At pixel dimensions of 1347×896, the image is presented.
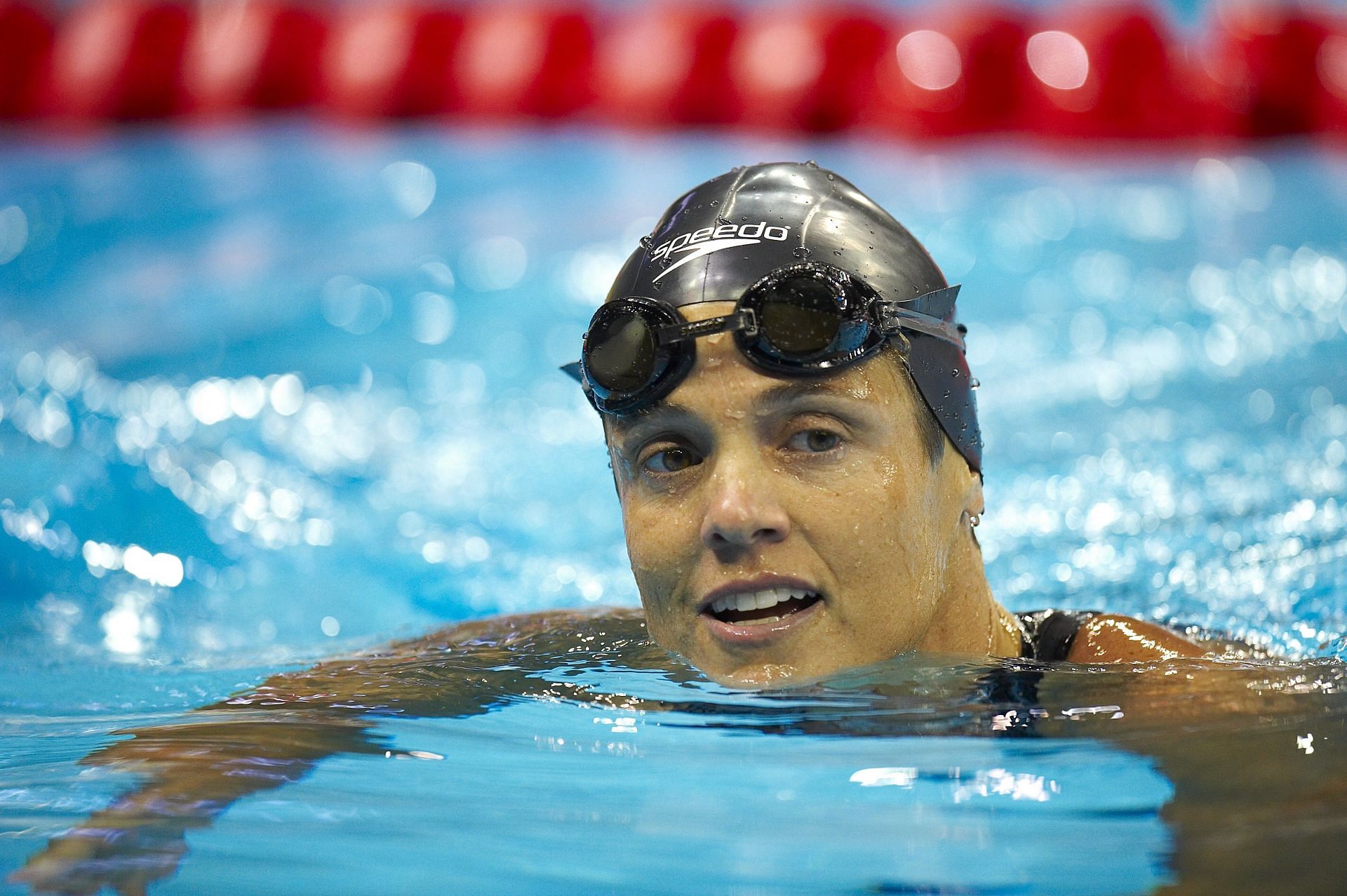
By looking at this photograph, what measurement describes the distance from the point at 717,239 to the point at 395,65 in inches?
286

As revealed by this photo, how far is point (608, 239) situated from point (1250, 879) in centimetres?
570

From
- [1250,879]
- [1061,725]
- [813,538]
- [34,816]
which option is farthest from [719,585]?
[34,816]

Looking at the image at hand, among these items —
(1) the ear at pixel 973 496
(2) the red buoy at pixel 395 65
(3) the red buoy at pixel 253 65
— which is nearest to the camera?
(1) the ear at pixel 973 496

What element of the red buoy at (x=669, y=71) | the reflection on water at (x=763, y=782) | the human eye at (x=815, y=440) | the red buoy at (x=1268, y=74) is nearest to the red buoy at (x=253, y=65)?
the red buoy at (x=669, y=71)

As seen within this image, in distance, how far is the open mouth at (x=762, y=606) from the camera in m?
2.11

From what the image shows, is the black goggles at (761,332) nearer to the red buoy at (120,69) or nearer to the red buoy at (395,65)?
the red buoy at (395,65)

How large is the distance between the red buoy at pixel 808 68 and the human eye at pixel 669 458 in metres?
6.28

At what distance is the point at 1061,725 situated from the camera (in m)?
2.07

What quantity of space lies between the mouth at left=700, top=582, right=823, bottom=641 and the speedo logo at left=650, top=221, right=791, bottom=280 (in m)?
0.52

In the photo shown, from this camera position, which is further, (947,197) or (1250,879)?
(947,197)

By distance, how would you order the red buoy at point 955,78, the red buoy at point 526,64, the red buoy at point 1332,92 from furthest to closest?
the red buoy at point 526,64, the red buoy at point 955,78, the red buoy at point 1332,92

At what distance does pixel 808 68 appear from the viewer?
8312mm

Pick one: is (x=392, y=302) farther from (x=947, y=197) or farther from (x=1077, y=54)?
(x=1077, y=54)

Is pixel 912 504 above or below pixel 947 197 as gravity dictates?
below
